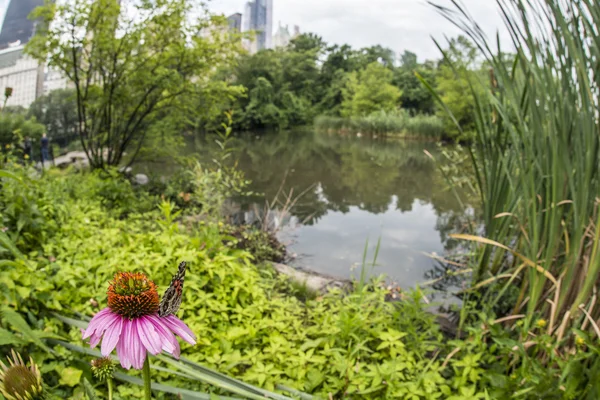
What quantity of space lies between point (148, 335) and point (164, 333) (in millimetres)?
20

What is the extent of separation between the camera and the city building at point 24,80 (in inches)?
115

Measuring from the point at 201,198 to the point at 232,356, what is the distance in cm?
228

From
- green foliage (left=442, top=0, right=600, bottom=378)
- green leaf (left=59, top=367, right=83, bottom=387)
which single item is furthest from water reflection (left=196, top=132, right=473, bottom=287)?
green leaf (left=59, top=367, right=83, bottom=387)

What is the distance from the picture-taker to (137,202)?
147 inches

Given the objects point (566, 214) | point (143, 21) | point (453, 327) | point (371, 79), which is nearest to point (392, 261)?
point (453, 327)

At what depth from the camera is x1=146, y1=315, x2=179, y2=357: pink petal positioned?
1.34 ft

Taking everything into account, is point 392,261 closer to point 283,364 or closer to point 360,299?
point 360,299

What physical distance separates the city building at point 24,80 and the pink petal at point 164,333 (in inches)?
113

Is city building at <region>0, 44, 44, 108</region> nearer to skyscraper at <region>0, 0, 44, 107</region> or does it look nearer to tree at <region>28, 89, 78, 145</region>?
skyscraper at <region>0, 0, 44, 107</region>

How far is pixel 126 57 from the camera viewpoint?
14.5 feet

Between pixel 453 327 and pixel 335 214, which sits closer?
pixel 453 327

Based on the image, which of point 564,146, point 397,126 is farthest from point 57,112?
point 397,126

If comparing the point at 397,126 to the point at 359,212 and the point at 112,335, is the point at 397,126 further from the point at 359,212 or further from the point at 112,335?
the point at 112,335

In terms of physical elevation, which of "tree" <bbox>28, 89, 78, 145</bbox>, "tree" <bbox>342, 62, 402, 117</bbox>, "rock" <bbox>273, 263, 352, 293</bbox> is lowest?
"rock" <bbox>273, 263, 352, 293</bbox>
